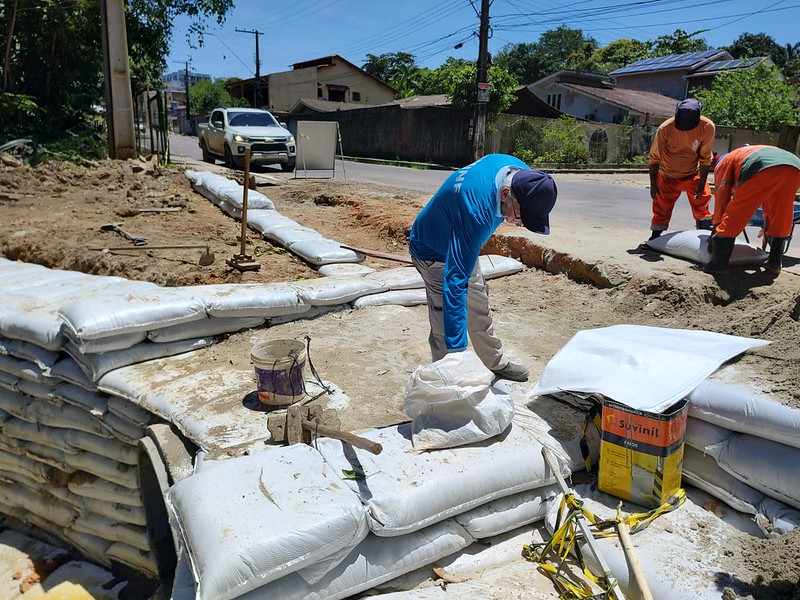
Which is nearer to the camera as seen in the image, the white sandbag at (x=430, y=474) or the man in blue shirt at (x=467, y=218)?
the white sandbag at (x=430, y=474)

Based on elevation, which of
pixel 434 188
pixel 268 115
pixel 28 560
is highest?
pixel 268 115

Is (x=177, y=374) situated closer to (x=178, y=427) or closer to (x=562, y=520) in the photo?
(x=178, y=427)

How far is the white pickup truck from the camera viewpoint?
37.4 feet

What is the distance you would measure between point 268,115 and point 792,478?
12.0 metres

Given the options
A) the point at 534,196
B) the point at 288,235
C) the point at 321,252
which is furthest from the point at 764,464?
the point at 288,235

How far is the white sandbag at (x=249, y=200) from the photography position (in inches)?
254

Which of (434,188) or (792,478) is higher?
(434,188)

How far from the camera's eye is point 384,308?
431cm

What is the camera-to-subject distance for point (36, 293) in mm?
3803

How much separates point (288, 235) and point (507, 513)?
393cm

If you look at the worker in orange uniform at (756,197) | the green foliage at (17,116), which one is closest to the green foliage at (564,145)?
the green foliage at (17,116)

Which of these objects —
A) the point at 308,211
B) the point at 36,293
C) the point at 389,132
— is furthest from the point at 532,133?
the point at 36,293

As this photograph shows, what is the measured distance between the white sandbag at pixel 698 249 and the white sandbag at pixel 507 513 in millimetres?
2814

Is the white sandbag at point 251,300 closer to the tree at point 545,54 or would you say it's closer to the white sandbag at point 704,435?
the white sandbag at point 704,435
